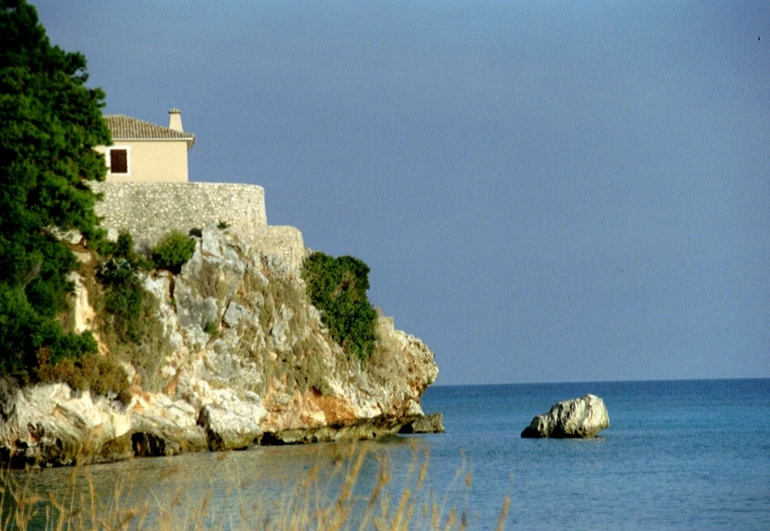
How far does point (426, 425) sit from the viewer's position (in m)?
53.0

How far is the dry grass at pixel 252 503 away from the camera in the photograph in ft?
18.0

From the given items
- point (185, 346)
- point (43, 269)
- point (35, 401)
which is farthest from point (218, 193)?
point (35, 401)

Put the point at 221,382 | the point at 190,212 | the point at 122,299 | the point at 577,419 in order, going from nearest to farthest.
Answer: the point at 122,299, the point at 221,382, the point at 190,212, the point at 577,419

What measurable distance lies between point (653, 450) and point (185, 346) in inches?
732

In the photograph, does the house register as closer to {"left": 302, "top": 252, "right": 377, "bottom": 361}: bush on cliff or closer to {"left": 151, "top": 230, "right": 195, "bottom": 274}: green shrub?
{"left": 151, "top": 230, "right": 195, "bottom": 274}: green shrub

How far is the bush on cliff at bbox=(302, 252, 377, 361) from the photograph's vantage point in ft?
138

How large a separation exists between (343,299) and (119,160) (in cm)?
999

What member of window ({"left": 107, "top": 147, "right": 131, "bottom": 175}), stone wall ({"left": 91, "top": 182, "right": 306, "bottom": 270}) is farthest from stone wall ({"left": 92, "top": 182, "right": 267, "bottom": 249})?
window ({"left": 107, "top": 147, "right": 131, "bottom": 175})

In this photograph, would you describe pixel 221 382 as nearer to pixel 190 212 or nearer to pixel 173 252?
pixel 173 252

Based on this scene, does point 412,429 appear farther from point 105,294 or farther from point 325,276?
point 105,294

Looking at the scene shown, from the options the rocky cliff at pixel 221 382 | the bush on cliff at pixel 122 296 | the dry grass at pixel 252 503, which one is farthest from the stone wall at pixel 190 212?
the dry grass at pixel 252 503

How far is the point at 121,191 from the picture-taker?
38938 millimetres

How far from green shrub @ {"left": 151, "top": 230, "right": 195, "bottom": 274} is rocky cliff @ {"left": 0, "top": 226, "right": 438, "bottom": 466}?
0.29 metres

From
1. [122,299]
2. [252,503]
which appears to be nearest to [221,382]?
[122,299]
